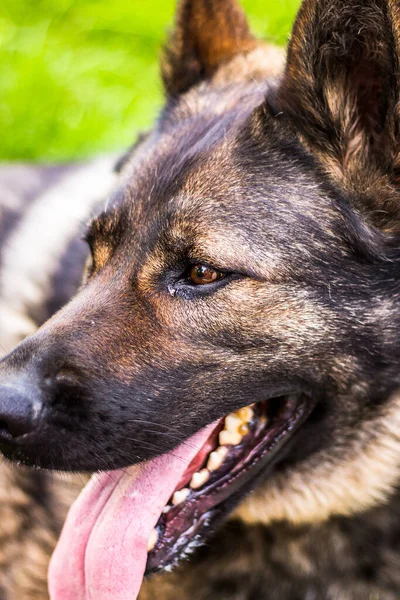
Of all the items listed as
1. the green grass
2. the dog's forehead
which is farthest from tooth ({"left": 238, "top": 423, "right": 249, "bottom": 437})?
the green grass

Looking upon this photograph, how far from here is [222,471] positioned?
92.8 inches

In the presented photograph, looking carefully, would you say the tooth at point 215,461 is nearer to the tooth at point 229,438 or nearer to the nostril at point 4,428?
the tooth at point 229,438

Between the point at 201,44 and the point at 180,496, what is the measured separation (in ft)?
5.16

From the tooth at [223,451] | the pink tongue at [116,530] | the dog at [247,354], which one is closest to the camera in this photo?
the dog at [247,354]

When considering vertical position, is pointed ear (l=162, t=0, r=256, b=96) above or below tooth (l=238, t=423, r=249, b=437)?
above

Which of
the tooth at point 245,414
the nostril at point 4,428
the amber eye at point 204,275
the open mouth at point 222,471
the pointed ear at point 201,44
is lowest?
the open mouth at point 222,471

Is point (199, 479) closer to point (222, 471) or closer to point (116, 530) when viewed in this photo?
point (222, 471)

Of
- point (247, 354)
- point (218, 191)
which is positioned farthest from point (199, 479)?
point (218, 191)

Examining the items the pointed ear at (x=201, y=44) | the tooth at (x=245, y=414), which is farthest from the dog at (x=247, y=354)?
the pointed ear at (x=201, y=44)

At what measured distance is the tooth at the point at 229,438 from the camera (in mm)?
2377

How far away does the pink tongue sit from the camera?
2266mm

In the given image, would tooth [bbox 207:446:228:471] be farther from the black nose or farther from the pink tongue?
the black nose

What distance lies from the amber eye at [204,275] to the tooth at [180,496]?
59cm

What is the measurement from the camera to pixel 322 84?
2305mm
